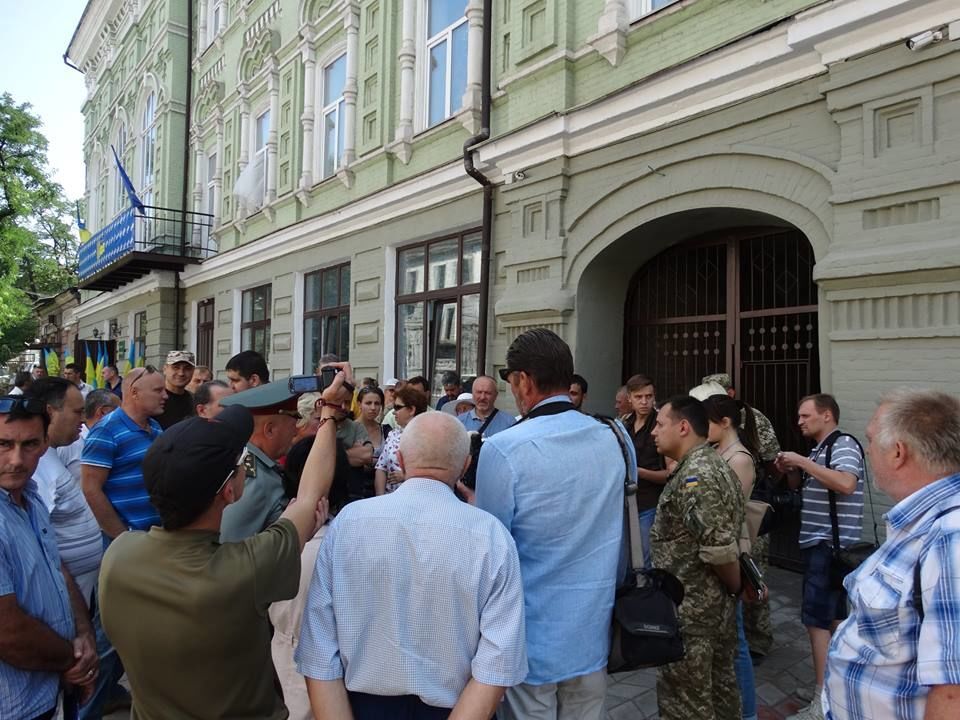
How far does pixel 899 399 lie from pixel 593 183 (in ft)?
16.8

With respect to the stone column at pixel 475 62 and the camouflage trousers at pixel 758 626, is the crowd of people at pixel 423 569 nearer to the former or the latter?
the camouflage trousers at pixel 758 626

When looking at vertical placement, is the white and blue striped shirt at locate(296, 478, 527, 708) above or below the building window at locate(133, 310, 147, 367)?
below

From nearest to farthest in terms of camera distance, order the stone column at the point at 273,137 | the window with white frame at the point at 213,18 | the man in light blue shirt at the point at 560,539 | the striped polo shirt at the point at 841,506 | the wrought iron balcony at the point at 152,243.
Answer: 1. the man in light blue shirt at the point at 560,539
2. the striped polo shirt at the point at 841,506
3. the stone column at the point at 273,137
4. the window with white frame at the point at 213,18
5. the wrought iron balcony at the point at 152,243

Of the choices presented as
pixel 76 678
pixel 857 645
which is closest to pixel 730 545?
pixel 857 645

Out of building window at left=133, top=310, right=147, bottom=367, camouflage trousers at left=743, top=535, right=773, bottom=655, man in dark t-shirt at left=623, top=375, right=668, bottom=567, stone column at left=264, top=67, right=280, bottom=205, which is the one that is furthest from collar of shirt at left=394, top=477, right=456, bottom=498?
building window at left=133, top=310, right=147, bottom=367

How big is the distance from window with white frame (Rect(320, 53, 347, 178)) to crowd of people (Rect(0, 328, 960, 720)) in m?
8.48

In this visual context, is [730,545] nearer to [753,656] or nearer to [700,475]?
[700,475]

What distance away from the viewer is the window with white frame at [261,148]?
12695 millimetres

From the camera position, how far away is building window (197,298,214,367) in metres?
15.1

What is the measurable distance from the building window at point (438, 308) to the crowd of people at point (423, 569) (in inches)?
194

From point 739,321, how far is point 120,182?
2080 cm

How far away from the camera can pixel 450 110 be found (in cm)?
859

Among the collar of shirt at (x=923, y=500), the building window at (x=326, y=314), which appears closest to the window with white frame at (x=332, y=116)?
the building window at (x=326, y=314)

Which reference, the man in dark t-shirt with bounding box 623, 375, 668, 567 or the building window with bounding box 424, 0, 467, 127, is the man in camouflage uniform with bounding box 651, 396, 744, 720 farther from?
the building window with bounding box 424, 0, 467, 127
